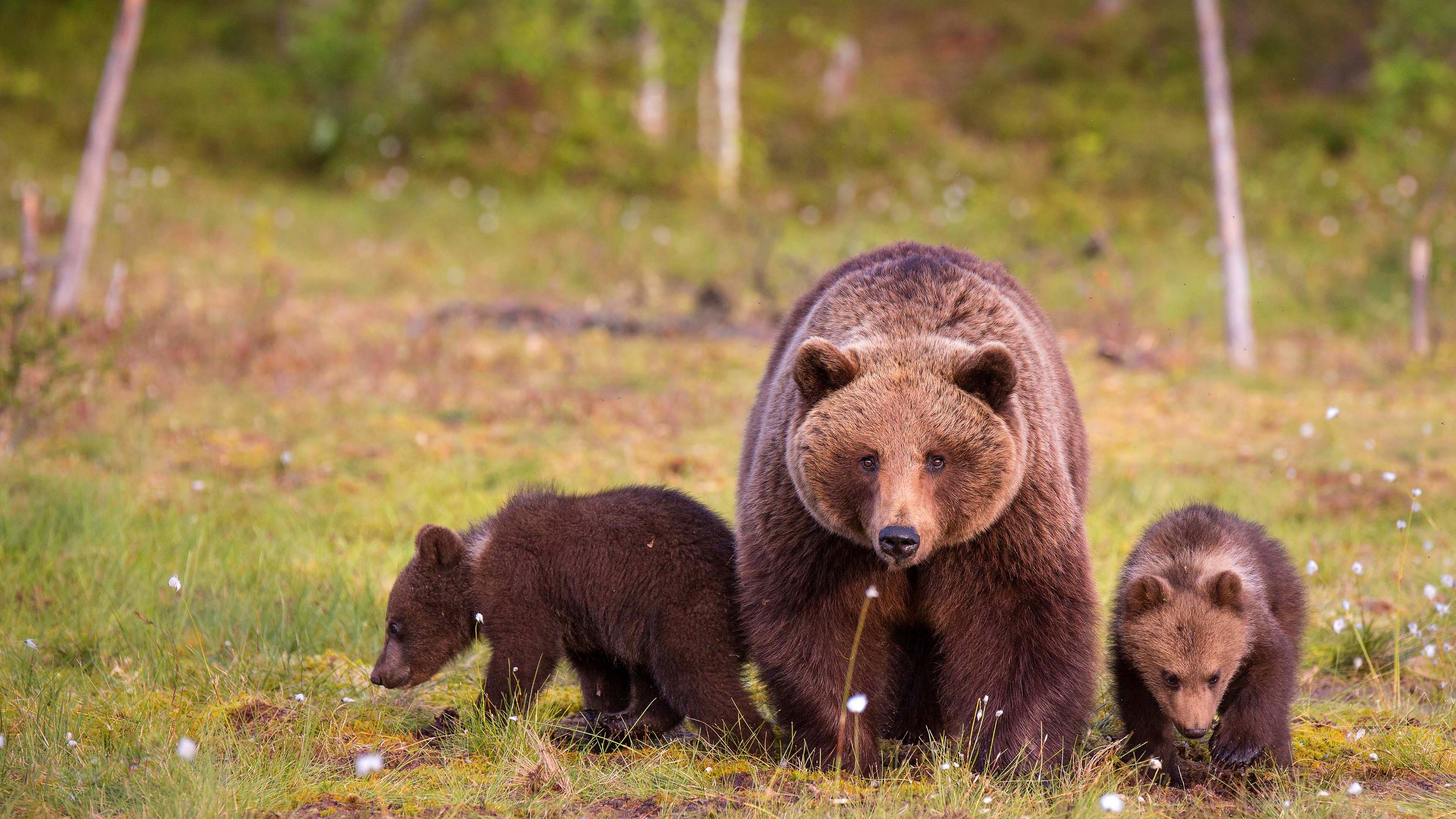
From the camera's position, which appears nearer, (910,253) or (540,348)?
(910,253)

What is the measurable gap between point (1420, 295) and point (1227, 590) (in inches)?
464

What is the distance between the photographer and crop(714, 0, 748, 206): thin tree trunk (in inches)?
996

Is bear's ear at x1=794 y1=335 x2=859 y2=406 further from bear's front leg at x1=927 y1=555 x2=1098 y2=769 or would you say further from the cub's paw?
the cub's paw

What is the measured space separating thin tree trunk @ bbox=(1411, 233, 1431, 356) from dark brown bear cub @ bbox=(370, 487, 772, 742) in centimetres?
1205

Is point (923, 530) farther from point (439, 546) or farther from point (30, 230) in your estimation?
point (30, 230)

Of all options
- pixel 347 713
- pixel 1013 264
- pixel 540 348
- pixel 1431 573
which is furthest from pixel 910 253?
pixel 1013 264

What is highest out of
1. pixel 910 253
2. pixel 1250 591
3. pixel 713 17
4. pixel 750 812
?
pixel 713 17

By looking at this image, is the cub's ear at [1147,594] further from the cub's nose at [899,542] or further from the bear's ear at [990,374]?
the cub's nose at [899,542]

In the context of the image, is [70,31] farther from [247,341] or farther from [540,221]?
[247,341]

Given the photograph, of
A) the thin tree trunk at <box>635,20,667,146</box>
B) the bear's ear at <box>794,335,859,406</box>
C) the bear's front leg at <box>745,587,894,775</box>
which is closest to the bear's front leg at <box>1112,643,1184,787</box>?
the bear's front leg at <box>745,587,894,775</box>

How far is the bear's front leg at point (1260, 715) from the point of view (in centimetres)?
507

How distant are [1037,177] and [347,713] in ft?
76.2

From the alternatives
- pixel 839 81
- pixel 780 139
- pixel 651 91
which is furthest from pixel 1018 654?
pixel 839 81

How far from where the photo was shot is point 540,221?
77.0 feet
